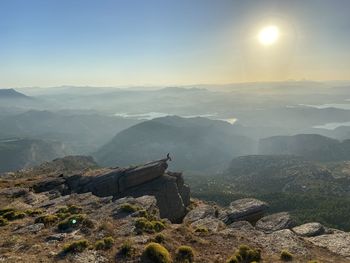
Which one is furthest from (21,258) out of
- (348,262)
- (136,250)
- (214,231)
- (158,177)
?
(158,177)

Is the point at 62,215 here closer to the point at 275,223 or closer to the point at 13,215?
the point at 13,215

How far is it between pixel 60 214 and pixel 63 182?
1396 inches

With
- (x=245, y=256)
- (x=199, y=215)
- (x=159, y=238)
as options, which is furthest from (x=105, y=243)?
(x=199, y=215)

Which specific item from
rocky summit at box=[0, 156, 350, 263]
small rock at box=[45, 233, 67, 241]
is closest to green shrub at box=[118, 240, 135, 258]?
rocky summit at box=[0, 156, 350, 263]

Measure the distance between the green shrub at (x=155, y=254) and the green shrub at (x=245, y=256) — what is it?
20.8 feet

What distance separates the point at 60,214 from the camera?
5066cm

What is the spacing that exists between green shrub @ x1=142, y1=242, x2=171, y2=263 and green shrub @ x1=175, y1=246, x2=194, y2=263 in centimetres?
123

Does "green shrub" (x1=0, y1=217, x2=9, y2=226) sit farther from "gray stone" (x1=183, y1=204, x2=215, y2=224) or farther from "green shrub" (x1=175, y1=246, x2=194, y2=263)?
"green shrub" (x1=175, y1=246, x2=194, y2=263)

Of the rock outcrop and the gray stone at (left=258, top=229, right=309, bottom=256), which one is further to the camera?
the rock outcrop

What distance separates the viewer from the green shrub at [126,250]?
3525 centimetres

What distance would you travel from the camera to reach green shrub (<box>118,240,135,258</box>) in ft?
116

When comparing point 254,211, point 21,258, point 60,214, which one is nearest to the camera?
point 21,258

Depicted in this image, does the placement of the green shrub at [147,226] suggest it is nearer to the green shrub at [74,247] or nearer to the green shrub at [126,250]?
the green shrub at [126,250]

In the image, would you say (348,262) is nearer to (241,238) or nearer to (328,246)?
(328,246)
